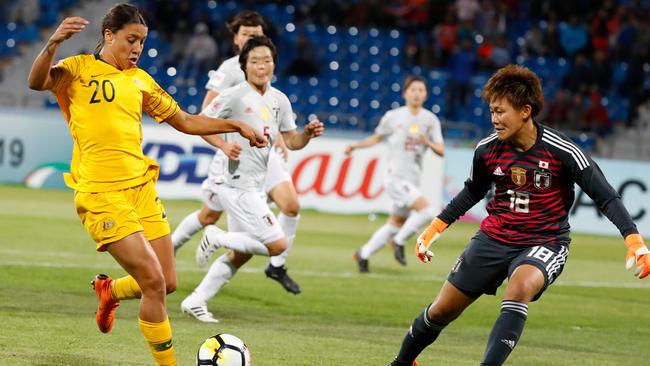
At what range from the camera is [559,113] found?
22.4 metres

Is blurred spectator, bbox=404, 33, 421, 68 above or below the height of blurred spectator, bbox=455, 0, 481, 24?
below

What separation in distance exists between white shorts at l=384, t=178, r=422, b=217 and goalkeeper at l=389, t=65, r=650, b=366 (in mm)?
7267

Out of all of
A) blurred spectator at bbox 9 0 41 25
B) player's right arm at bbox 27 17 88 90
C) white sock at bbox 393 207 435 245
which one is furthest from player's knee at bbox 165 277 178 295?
blurred spectator at bbox 9 0 41 25

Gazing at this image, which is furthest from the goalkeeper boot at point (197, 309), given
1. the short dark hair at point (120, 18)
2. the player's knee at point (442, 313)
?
the short dark hair at point (120, 18)

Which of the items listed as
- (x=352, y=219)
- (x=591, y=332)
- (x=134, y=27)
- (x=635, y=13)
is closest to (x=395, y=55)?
(x=635, y=13)

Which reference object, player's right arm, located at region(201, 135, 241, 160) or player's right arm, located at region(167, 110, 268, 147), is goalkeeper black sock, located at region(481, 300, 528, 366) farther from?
player's right arm, located at region(201, 135, 241, 160)

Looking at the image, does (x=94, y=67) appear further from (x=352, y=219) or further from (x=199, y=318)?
(x=352, y=219)

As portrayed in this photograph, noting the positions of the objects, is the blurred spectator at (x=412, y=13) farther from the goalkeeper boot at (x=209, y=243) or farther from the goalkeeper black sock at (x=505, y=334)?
the goalkeeper black sock at (x=505, y=334)

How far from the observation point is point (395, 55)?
84.4 ft

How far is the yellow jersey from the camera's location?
6.55 meters

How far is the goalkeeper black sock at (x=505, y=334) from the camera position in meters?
6.21

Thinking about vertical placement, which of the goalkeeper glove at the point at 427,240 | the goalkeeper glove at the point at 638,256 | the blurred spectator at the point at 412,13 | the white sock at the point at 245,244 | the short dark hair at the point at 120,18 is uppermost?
the blurred spectator at the point at 412,13

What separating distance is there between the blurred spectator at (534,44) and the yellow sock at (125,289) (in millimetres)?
18724

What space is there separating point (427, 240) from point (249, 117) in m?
2.89
